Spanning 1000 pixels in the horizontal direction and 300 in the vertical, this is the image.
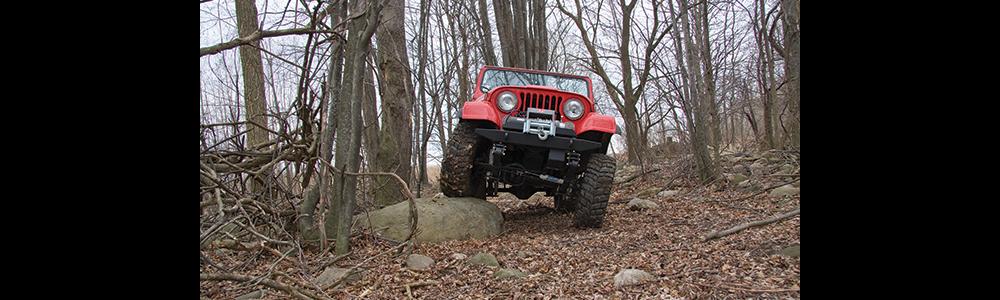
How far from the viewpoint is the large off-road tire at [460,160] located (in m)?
5.12

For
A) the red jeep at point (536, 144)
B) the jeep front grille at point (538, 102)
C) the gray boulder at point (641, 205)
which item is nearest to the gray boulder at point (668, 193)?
the gray boulder at point (641, 205)

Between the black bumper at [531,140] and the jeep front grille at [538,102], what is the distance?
1.42 feet

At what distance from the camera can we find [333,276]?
132 inches

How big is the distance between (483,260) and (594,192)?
69.4 inches

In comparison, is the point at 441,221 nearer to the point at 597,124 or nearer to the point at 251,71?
the point at 597,124

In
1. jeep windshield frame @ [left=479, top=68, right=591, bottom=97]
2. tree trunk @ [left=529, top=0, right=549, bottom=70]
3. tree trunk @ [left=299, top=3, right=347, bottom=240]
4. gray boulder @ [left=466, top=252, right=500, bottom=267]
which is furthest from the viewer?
tree trunk @ [left=529, top=0, right=549, bottom=70]

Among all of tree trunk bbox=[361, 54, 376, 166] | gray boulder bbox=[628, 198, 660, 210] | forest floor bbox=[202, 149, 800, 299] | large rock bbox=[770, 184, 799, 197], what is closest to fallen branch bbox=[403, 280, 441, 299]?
forest floor bbox=[202, 149, 800, 299]

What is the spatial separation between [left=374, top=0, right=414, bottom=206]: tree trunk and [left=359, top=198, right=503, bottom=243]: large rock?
1499 millimetres

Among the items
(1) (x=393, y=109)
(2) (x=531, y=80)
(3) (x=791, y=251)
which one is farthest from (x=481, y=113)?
(3) (x=791, y=251)

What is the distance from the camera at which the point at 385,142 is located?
6656mm

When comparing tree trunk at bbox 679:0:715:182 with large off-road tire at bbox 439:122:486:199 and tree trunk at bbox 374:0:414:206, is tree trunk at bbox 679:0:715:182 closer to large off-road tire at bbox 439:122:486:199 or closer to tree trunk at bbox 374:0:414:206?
large off-road tire at bbox 439:122:486:199

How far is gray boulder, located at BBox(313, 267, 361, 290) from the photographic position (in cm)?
327

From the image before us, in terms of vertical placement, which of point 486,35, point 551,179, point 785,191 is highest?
point 486,35
